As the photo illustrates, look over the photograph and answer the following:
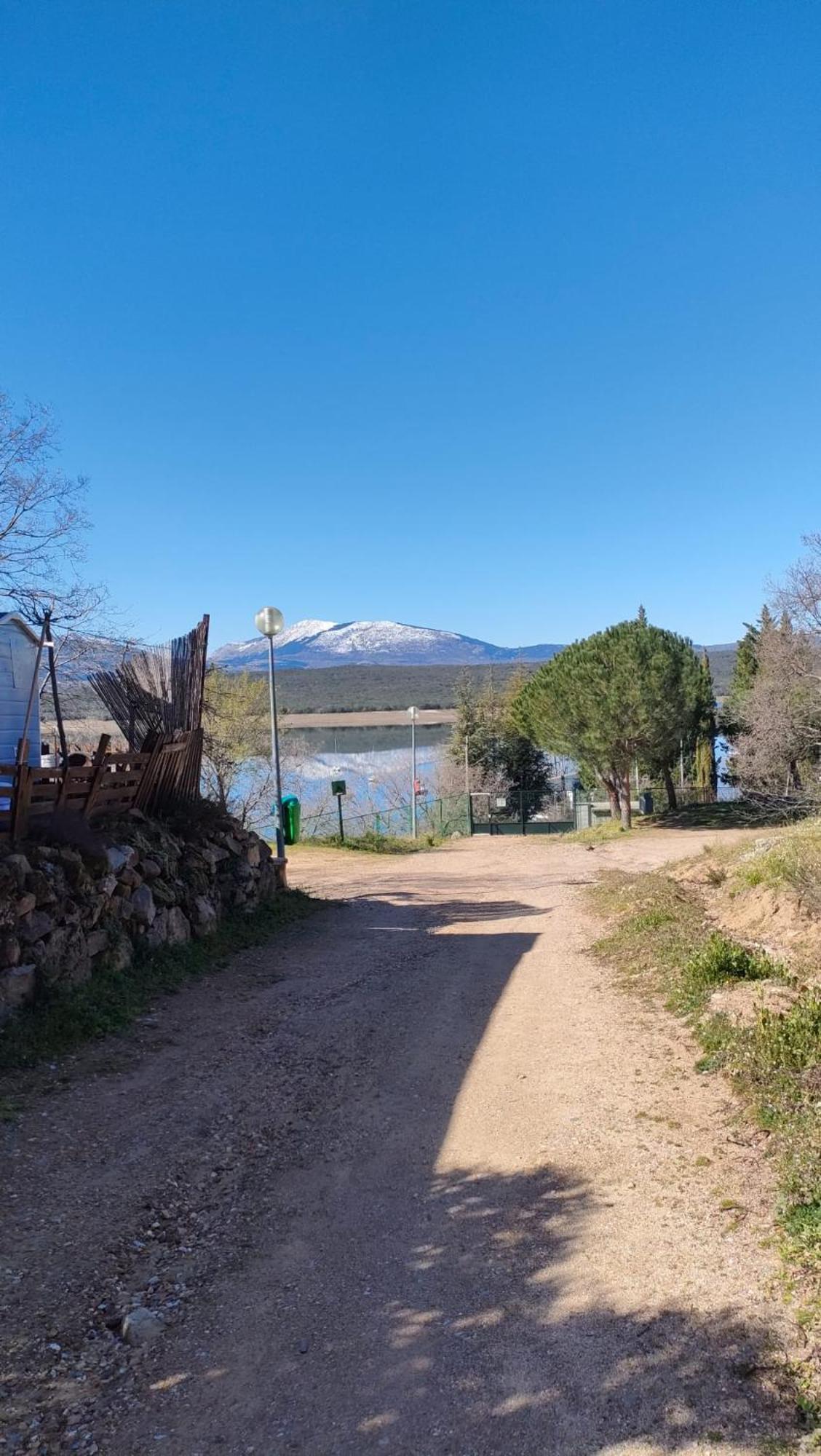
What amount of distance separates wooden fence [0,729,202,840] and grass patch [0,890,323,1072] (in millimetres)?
1403

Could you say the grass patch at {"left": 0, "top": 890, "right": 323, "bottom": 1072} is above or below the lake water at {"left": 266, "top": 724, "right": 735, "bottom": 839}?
below

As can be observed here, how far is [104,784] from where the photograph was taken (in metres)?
8.56

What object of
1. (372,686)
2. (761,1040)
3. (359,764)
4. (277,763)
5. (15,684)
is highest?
(372,686)

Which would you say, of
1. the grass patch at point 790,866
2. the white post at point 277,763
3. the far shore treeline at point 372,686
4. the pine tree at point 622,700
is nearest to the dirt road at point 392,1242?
the grass patch at point 790,866

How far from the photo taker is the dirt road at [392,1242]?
9.44 ft

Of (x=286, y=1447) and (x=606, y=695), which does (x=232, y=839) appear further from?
(x=606, y=695)

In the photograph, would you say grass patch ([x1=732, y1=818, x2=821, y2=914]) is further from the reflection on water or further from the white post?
the reflection on water

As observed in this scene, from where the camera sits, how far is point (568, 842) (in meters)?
25.4

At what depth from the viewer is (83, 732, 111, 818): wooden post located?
791 centimetres

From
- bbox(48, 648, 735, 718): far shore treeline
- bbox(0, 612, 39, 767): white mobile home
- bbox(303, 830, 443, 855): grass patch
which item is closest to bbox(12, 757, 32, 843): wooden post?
bbox(0, 612, 39, 767): white mobile home

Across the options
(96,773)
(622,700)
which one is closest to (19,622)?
(96,773)

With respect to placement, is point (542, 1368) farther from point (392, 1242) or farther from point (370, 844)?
point (370, 844)

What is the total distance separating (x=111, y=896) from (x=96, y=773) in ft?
3.71

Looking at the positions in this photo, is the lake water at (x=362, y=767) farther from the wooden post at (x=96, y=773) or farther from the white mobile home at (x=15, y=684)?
the wooden post at (x=96, y=773)
